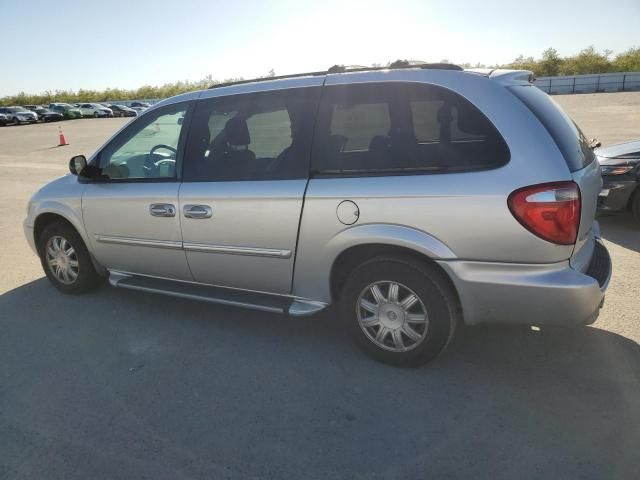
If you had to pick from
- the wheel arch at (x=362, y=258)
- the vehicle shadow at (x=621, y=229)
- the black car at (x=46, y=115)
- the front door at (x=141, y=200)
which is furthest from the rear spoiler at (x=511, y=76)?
the black car at (x=46, y=115)

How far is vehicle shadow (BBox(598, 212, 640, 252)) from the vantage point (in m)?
5.43

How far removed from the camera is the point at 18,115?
41.2 m

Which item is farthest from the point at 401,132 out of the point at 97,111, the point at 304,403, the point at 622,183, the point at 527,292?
the point at 97,111

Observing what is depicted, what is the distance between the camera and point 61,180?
444 cm

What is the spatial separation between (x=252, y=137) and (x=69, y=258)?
2.20 metres

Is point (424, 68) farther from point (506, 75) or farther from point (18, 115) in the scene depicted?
point (18, 115)

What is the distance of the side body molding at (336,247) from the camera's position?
2.81m

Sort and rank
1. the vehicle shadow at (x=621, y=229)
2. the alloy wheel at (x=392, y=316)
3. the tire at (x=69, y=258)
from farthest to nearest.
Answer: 1. the vehicle shadow at (x=621, y=229)
2. the tire at (x=69, y=258)
3. the alloy wheel at (x=392, y=316)

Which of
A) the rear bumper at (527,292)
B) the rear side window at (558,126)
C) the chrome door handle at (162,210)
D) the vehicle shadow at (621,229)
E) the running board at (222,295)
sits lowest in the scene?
the vehicle shadow at (621,229)

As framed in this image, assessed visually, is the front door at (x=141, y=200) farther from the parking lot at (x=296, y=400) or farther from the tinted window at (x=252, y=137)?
the parking lot at (x=296, y=400)

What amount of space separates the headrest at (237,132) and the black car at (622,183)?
463cm

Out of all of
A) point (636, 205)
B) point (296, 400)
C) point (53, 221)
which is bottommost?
point (296, 400)

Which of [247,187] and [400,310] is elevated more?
[247,187]

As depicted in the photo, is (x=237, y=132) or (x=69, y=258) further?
(x=69, y=258)
